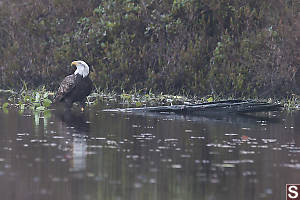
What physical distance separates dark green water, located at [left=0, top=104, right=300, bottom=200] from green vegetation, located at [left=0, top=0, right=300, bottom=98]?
552cm

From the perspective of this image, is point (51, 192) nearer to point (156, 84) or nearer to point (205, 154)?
point (205, 154)

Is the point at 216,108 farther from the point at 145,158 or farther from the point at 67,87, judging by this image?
the point at 145,158

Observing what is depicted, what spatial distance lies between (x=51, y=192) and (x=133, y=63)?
15.5 m

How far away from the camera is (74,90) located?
19297mm

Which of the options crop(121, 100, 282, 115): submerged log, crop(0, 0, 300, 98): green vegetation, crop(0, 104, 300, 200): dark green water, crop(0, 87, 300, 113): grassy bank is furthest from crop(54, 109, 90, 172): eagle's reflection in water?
crop(0, 0, 300, 98): green vegetation

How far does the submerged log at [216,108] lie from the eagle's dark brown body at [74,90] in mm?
1597

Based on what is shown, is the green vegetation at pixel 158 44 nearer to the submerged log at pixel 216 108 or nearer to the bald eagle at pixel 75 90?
the bald eagle at pixel 75 90

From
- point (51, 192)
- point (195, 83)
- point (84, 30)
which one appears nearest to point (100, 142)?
point (51, 192)

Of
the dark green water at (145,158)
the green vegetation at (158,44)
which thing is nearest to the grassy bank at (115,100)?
the green vegetation at (158,44)

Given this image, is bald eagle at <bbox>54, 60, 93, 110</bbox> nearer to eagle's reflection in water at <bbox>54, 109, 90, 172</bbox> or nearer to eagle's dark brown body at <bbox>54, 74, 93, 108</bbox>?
eagle's dark brown body at <bbox>54, 74, 93, 108</bbox>

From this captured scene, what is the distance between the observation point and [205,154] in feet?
38.6

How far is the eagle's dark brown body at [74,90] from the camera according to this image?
19.3 m

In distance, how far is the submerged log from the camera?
18.2 meters

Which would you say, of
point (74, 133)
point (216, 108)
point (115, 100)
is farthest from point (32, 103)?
point (74, 133)
